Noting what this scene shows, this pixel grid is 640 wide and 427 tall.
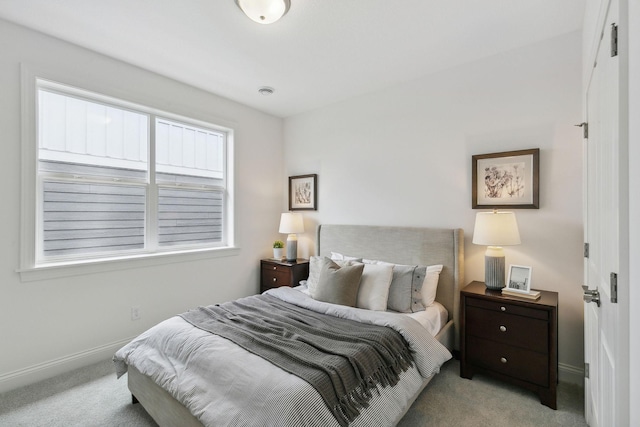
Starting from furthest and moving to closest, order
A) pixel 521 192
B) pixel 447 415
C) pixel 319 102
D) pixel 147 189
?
pixel 319 102
pixel 147 189
pixel 521 192
pixel 447 415

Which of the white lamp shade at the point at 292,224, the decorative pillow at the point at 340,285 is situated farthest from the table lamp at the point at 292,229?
the decorative pillow at the point at 340,285

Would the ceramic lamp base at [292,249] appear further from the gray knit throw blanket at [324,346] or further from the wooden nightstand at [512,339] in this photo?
the wooden nightstand at [512,339]

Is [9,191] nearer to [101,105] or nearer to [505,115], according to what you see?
[101,105]

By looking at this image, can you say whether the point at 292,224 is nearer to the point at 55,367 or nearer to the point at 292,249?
the point at 292,249

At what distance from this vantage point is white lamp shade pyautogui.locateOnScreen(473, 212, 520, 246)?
2.28 meters

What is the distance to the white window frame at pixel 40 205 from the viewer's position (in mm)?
2311

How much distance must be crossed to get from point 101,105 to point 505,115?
365cm

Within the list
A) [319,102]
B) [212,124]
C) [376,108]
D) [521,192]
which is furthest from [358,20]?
[212,124]

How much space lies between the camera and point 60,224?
2572 mm

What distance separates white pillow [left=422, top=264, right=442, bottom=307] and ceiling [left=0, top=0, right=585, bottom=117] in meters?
1.91

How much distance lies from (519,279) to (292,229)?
7.99 feet

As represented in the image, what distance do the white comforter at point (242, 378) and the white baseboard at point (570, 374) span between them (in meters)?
1.06

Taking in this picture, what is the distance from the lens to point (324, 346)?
1.74 meters

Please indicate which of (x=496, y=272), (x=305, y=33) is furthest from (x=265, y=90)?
(x=496, y=272)
